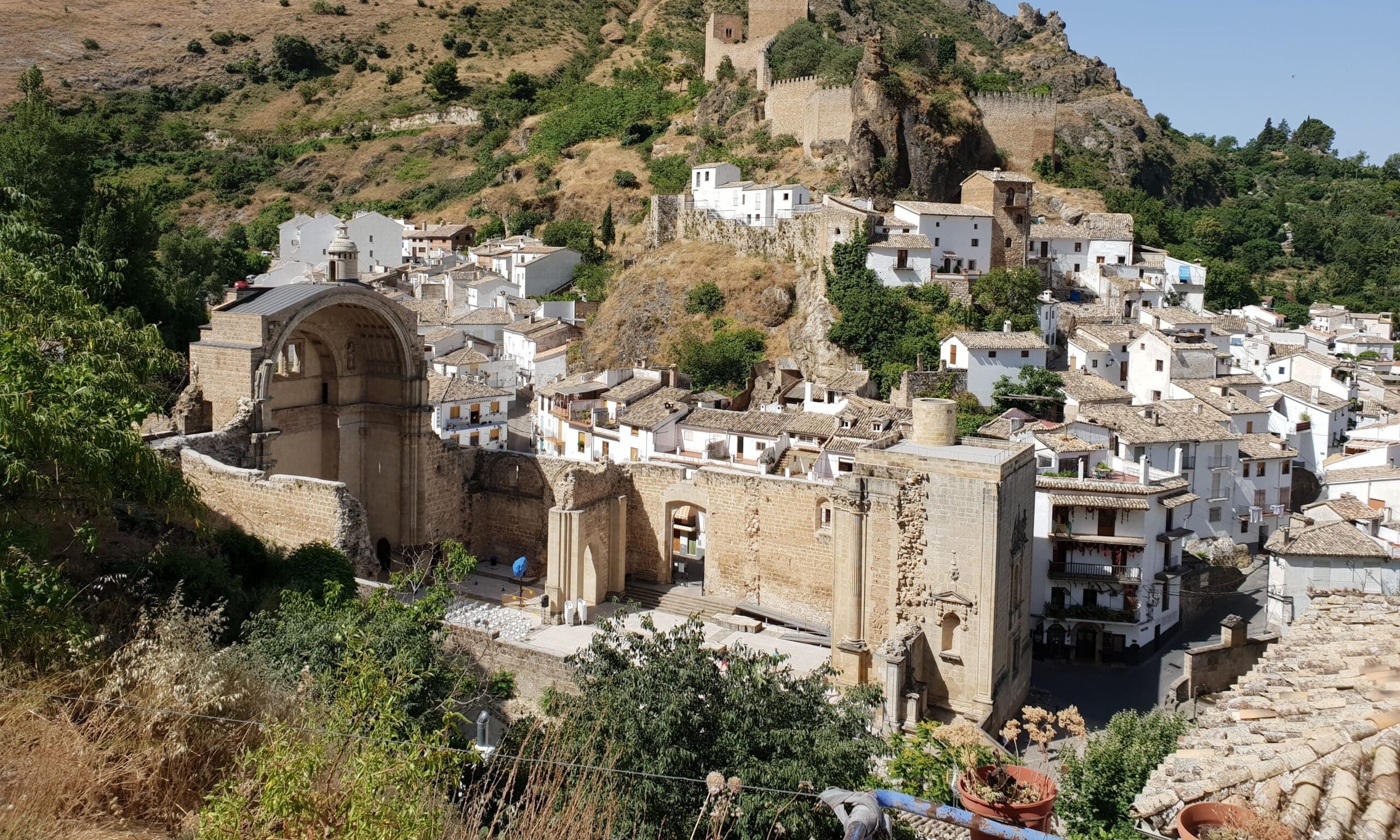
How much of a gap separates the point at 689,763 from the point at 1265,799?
5.03 m

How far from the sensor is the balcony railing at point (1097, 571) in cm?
2552

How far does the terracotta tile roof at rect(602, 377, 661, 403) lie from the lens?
112 feet

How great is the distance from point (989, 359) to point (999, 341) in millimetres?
745

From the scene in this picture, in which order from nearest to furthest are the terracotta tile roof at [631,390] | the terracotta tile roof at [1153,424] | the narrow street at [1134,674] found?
the narrow street at [1134,674] → the terracotta tile roof at [1153,424] → the terracotta tile roof at [631,390]

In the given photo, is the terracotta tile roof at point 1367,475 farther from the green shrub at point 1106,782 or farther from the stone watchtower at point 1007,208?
the green shrub at point 1106,782

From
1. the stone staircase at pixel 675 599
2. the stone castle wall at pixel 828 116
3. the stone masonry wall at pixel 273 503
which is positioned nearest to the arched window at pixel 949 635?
the stone staircase at pixel 675 599

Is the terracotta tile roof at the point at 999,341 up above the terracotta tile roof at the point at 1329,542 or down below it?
above

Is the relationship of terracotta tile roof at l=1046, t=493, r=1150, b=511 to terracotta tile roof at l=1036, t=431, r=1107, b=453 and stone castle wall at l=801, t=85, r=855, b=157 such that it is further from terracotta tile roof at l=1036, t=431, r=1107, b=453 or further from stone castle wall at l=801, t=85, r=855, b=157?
stone castle wall at l=801, t=85, r=855, b=157

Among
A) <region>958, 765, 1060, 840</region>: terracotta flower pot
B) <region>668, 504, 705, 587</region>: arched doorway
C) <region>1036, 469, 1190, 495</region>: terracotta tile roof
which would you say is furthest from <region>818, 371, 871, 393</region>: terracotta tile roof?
<region>958, 765, 1060, 840</region>: terracotta flower pot

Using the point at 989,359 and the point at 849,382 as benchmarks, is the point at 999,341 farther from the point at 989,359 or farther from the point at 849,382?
the point at 849,382

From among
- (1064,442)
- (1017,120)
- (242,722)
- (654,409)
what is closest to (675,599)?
(654,409)

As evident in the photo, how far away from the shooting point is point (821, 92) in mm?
50656

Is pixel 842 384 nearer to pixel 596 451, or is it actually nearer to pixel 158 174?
pixel 596 451

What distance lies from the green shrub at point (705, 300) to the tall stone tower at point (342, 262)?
24.5 meters
